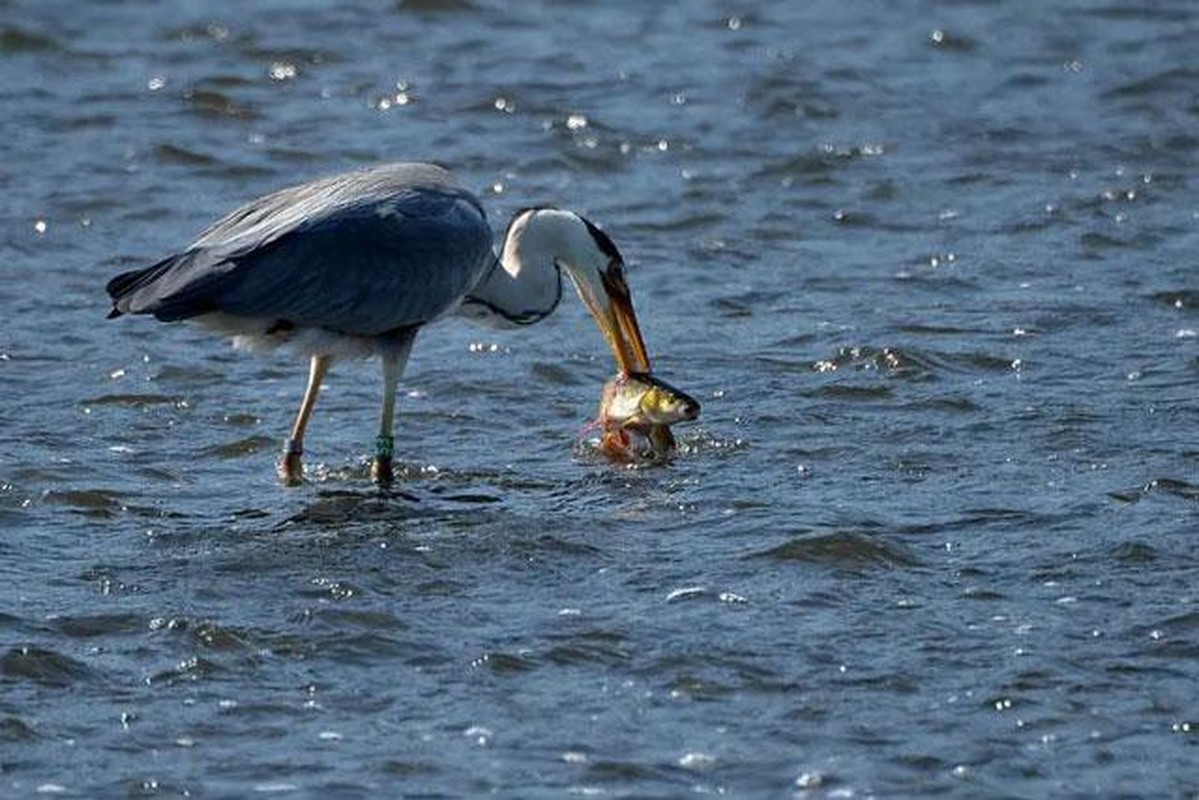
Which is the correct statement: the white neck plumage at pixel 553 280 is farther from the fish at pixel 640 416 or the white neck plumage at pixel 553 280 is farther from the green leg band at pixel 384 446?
the green leg band at pixel 384 446

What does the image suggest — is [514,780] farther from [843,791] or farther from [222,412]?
[222,412]

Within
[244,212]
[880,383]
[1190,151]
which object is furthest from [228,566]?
[1190,151]

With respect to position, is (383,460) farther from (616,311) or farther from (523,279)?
(616,311)

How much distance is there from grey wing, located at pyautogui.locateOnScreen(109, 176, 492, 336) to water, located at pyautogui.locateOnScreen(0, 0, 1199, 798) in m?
0.65

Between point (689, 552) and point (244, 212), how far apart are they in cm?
249

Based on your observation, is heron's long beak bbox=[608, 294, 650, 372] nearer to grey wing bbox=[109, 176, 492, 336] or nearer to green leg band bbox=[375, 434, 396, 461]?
grey wing bbox=[109, 176, 492, 336]

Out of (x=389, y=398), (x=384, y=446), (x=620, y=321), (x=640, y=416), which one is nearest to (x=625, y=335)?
(x=620, y=321)

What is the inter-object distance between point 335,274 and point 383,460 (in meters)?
0.70

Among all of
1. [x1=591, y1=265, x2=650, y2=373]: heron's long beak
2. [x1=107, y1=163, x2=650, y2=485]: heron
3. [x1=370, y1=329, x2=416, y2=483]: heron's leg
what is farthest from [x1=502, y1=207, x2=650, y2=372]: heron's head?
[x1=370, y1=329, x2=416, y2=483]: heron's leg

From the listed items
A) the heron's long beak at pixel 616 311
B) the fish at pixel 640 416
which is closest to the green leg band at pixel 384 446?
the fish at pixel 640 416

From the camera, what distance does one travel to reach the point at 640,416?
10.0 meters

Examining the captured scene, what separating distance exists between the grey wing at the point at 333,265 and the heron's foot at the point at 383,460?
1.42 feet

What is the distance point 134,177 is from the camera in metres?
14.7

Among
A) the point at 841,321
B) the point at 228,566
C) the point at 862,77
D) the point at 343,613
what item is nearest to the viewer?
the point at 343,613
